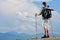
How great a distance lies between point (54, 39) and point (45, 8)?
3360mm

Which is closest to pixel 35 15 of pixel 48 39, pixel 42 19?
pixel 42 19

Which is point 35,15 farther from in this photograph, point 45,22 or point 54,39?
point 54,39

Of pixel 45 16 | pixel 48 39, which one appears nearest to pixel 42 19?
pixel 45 16

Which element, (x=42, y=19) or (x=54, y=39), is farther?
(x=42, y=19)

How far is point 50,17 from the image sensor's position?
29484 mm

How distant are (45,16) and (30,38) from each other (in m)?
2.89

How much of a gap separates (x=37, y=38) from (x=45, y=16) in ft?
7.47

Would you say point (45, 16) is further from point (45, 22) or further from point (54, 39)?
point (54, 39)

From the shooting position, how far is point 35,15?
30.1 m

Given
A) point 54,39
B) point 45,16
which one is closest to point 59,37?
point 54,39

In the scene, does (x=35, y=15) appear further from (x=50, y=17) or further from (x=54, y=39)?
(x=54, y=39)

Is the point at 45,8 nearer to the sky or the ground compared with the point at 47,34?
nearer to the sky

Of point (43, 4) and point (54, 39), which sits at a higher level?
point (43, 4)

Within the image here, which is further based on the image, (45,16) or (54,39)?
(45,16)
